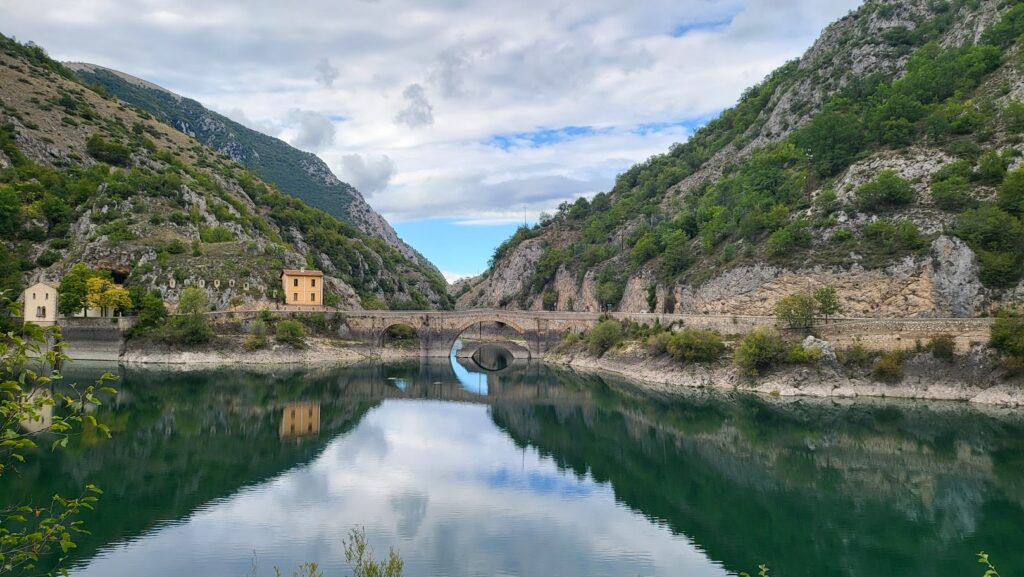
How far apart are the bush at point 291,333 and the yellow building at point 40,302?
910 inches

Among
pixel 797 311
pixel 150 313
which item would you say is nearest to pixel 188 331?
pixel 150 313

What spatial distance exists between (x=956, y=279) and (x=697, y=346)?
77.1 feet

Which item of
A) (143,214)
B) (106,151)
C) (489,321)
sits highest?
(106,151)

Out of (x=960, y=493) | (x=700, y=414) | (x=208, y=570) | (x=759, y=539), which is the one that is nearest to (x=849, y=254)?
(x=700, y=414)

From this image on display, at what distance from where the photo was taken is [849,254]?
71812mm

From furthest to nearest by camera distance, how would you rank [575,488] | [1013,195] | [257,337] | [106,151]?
[106,151], [257,337], [1013,195], [575,488]

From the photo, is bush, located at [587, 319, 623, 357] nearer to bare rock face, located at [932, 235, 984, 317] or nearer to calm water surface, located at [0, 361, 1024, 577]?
calm water surface, located at [0, 361, 1024, 577]

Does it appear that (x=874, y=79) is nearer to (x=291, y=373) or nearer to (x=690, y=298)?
(x=690, y=298)

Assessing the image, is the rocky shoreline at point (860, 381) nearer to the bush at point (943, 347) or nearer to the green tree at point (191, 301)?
the bush at point (943, 347)

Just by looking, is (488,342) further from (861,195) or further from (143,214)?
(861,195)

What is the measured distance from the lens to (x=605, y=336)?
8600cm

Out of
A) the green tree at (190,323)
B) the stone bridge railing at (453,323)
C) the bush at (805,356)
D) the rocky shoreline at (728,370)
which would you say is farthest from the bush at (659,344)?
the green tree at (190,323)

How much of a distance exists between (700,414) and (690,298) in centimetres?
3342

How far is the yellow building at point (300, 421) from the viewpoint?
1970 inches
